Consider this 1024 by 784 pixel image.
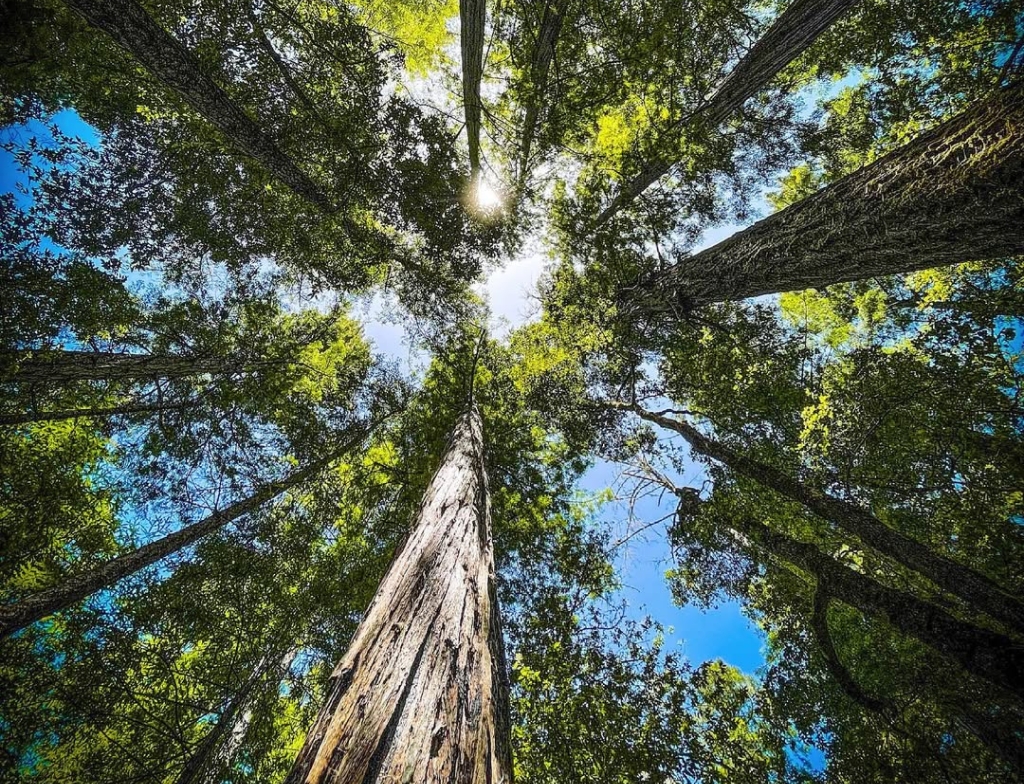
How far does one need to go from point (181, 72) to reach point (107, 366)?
4082mm

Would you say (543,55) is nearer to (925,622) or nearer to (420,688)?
(420,688)

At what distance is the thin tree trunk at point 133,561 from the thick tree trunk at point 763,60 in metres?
6.93

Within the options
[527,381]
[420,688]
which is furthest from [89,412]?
[420,688]

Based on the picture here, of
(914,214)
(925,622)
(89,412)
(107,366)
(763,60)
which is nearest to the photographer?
(914,214)

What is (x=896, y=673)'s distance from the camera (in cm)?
581

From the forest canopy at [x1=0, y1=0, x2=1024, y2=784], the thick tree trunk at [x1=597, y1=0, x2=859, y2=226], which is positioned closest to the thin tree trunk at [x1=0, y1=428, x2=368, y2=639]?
the forest canopy at [x1=0, y1=0, x2=1024, y2=784]

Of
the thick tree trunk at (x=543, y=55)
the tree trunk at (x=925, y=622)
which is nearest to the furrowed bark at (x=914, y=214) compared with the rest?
the thick tree trunk at (x=543, y=55)

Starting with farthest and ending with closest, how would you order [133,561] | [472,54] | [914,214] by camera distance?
[472,54]
[133,561]
[914,214]

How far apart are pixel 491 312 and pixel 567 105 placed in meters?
4.53

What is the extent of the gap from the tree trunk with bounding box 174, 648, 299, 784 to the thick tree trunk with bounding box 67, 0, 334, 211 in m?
7.38

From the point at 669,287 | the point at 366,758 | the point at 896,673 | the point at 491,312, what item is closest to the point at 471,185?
the point at 491,312

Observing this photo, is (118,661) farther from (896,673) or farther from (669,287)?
(896,673)

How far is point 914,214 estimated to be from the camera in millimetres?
2133

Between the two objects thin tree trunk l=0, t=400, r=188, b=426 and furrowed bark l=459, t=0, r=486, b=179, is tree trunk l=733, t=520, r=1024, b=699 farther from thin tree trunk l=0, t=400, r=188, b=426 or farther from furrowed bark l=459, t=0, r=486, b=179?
thin tree trunk l=0, t=400, r=188, b=426
